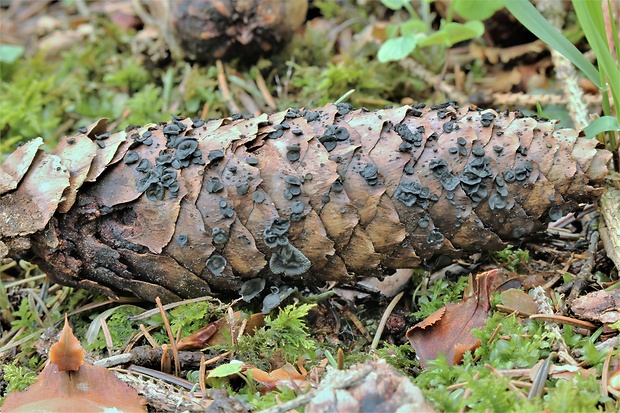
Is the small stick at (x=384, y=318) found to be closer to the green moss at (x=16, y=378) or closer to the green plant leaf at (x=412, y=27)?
the green moss at (x=16, y=378)

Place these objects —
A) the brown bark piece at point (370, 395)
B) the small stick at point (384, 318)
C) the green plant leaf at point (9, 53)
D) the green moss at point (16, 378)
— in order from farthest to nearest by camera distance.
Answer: the green plant leaf at point (9, 53), the small stick at point (384, 318), the green moss at point (16, 378), the brown bark piece at point (370, 395)

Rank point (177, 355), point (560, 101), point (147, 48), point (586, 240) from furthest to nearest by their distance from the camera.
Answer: point (147, 48)
point (560, 101)
point (586, 240)
point (177, 355)

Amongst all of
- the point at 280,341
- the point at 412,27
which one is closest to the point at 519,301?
the point at 280,341

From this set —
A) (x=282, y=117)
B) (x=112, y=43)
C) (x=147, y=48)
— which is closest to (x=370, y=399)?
(x=282, y=117)

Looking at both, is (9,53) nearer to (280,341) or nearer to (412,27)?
(412,27)

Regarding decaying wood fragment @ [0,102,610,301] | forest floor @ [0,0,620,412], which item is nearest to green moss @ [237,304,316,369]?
forest floor @ [0,0,620,412]

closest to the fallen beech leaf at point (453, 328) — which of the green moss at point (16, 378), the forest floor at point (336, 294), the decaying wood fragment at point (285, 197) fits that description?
the forest floor at point (336, 294)

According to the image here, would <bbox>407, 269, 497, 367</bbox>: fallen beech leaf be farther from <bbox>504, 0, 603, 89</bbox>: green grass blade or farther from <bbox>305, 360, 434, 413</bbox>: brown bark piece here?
<bbox>504, 0, 603, 89</bbox>: green grass blade

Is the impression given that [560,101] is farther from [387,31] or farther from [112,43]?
[112,43]
